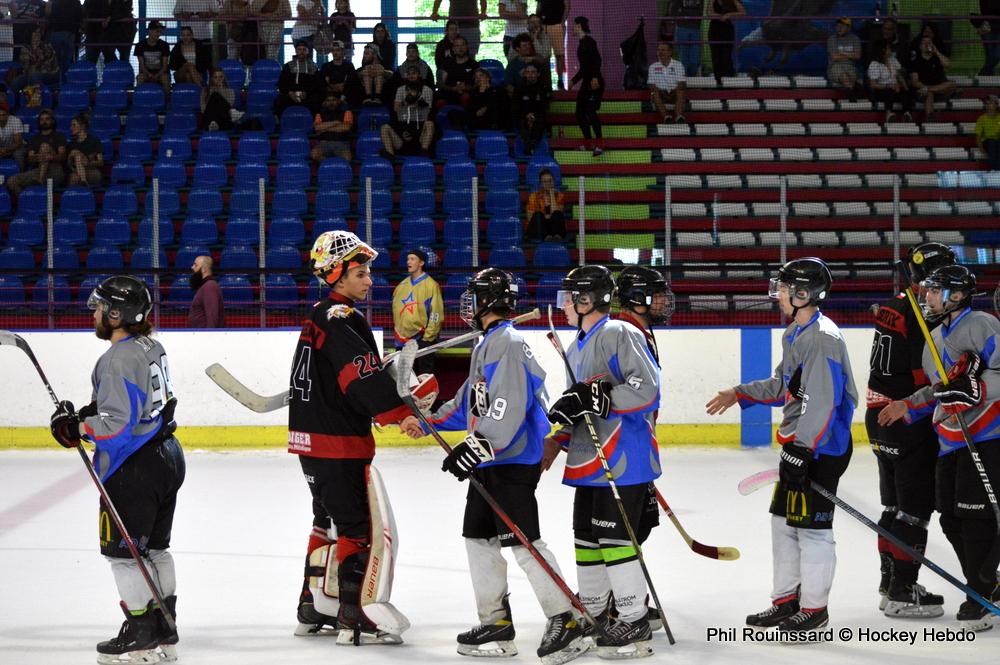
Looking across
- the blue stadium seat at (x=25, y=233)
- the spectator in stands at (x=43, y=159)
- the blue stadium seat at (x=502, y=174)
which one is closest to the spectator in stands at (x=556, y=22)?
the blue stadium seat at (x=502, y=174)

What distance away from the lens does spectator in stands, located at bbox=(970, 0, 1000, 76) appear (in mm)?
15617

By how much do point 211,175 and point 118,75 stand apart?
256 centimetres

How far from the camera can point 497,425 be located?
4.22 metres

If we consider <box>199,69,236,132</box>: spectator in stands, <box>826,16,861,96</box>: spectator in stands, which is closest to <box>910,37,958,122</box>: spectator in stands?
<box>826,16,861,96</box>: spectator in stands

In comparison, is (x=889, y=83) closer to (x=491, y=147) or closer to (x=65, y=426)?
(x=491, y=147)

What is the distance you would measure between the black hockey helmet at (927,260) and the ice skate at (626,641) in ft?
6.08

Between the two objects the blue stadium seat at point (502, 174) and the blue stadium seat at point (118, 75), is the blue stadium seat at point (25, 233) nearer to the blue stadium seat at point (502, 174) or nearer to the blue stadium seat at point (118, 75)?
the blue stadium seat at point (118, 75)

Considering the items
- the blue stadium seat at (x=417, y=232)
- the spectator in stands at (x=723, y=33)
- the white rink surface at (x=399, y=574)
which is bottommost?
the white rink surface at (x=399, y=574)

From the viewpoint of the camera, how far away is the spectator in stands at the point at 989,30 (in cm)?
1562

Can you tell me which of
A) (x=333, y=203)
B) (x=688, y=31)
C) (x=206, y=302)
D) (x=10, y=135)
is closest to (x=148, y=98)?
(x=10, y=135)

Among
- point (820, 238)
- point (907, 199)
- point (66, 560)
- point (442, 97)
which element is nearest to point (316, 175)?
point (442, 97)

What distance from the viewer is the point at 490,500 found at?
13.8 feet

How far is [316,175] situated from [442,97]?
1.96m

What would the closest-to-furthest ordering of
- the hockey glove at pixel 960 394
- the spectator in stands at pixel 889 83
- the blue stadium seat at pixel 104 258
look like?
the hockey glove at pixel 960 394 → the blue stadium seat at pixel 104 258 → the spectator in stands at pixel 889 83
